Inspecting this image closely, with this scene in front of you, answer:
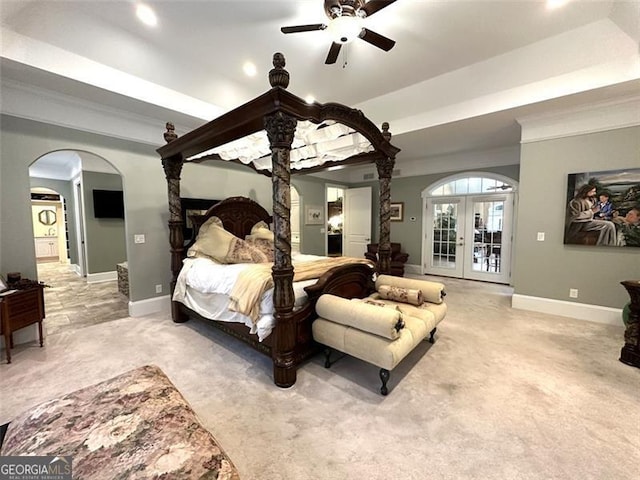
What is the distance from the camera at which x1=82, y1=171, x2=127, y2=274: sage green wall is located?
6.16 m

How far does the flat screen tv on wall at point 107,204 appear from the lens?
20.4ft

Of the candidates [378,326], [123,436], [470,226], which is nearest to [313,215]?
[470,226]

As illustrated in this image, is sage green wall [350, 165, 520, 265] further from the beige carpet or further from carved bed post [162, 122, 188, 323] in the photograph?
carved bed post [162, 122, 188, 323]

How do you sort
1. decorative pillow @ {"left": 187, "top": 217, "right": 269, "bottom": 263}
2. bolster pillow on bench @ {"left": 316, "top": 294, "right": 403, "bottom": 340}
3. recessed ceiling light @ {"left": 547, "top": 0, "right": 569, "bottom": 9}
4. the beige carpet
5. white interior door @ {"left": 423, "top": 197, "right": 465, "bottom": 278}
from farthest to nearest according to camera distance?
white interior door @ {"left": 423, "top": 197, "right": 465, "bottom": 278} < decorative pillow @ {"left": 187, "top": 217, "right": 269, "bottom": 263} < recessed ceiling light @ {"left": 547, "top": 0, "right": 569, "bottom": 9} < bolster pillow on bench @ {"left": 316, "top": 294, "right": 403, "bottom": 340} < the beige carpet

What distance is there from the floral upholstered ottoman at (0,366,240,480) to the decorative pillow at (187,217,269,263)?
225 centimetres

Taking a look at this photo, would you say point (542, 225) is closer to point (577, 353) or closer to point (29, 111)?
point (577, 353)

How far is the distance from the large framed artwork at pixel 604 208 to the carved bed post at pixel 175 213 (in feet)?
17.6

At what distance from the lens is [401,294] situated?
290 centimetres

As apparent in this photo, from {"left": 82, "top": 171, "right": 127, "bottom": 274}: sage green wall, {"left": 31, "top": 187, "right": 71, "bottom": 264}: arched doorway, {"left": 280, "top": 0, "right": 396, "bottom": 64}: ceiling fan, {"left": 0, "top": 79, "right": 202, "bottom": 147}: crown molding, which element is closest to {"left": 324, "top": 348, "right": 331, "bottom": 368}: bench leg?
{"left": 280, "top": 0, "right": 396, "bottom": 64}: ceiling fan

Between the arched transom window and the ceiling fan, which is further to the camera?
the arched transom window

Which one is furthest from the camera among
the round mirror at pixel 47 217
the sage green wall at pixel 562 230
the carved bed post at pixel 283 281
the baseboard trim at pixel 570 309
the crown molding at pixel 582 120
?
the round mirror at pixel 47 217

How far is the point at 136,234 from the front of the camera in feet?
12.7

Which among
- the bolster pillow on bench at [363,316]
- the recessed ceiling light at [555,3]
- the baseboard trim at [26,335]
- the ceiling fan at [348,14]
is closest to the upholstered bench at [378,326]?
the bolster pillow on bench at [363,316]

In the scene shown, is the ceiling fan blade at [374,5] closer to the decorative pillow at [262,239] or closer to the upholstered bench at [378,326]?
the upholstered bench at [378,326]
